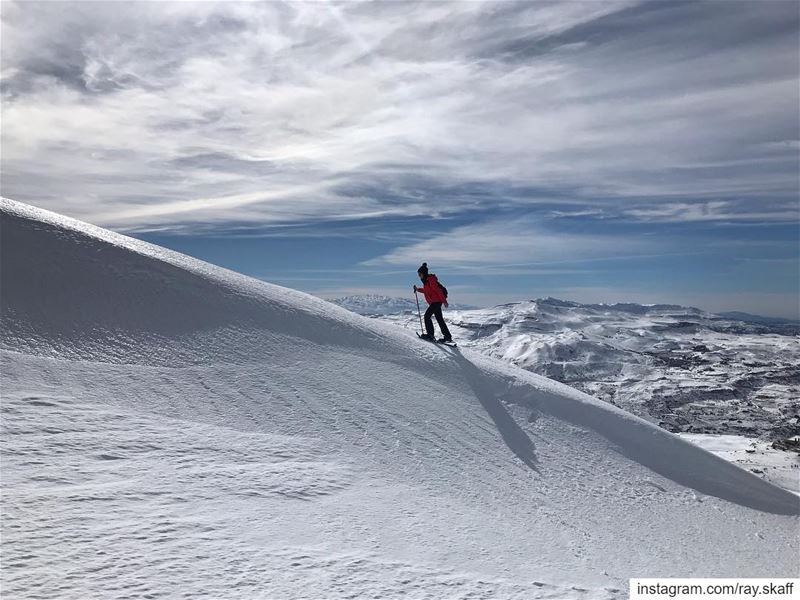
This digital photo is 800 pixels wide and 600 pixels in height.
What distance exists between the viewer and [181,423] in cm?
768

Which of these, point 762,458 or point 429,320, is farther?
point 762,458

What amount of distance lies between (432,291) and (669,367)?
93.2 m

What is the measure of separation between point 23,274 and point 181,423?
6282 millimetres

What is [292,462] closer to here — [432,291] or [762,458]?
[432,291]

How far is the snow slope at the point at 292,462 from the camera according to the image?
4938 mm

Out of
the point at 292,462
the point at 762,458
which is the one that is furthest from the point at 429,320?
the point at 762,458

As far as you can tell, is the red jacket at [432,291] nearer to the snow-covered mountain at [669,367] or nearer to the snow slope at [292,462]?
the snow slope at [292,462]

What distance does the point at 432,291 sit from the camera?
15.2 m

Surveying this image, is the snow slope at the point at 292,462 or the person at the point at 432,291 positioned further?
the person at the point at 432,291

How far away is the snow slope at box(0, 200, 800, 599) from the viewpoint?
494 cm

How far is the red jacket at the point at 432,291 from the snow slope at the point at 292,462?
1.43 meters

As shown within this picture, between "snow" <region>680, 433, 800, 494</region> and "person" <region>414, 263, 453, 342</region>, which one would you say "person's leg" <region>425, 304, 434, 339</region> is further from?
"snow" <region>680, 433, 800, 494</region>

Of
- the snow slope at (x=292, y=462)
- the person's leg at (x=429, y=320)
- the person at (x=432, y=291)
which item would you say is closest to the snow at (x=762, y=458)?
the snow slope at (x=292, y=462)

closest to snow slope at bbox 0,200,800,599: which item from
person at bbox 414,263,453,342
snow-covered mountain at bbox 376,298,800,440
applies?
person at bbox 414,263,453,342
